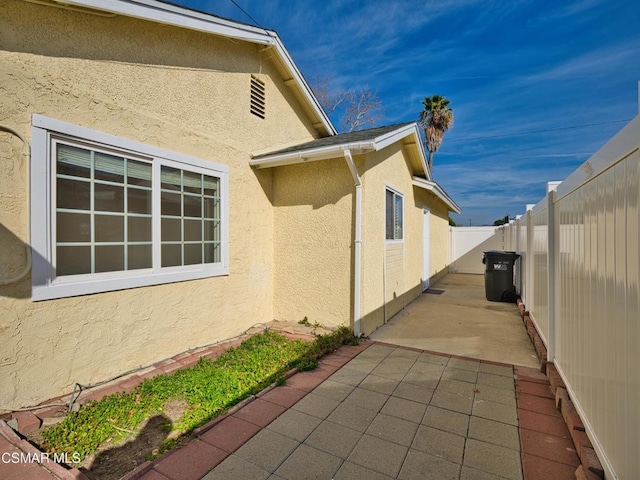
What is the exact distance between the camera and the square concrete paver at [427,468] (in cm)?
271

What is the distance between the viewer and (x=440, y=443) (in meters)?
3.16

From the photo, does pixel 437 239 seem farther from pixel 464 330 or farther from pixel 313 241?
pixel 313 241

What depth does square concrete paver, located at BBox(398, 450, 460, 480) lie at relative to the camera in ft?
8.91

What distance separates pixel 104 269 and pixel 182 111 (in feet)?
9.42

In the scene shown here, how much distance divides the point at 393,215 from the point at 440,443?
229 inches

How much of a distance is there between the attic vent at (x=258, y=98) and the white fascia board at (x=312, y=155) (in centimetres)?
131

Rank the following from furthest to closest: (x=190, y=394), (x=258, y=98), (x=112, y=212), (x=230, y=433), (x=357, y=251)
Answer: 1. (x=258, y=98)
2. (x=357, y=251)
3. (x=112, y=212)
4. (x=190, y=394)
5. (x=230, y=433)

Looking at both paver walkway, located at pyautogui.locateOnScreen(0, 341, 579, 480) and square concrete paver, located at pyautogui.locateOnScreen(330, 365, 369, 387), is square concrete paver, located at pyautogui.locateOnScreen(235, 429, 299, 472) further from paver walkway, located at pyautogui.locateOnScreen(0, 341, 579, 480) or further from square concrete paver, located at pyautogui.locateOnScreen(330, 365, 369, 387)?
square concrete paver, located at pyautogui.locateOnScreen(330, 365, 369, 387)

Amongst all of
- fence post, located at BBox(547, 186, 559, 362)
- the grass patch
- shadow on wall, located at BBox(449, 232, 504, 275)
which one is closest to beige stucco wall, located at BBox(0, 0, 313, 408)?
the grass patch

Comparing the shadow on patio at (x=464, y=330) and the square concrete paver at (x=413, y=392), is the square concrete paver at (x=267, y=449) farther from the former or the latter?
the shadow on patio at (x=464, y=330)

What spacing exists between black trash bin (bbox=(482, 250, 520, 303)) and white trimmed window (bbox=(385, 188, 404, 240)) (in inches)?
145

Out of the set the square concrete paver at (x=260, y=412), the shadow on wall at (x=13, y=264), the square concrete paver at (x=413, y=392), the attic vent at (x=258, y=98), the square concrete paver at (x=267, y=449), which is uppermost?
the attic vent at (x=258, y=98)

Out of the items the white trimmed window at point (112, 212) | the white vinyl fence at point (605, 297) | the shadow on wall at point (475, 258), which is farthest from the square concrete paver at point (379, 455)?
the shadow on wall at point (475, 258)
